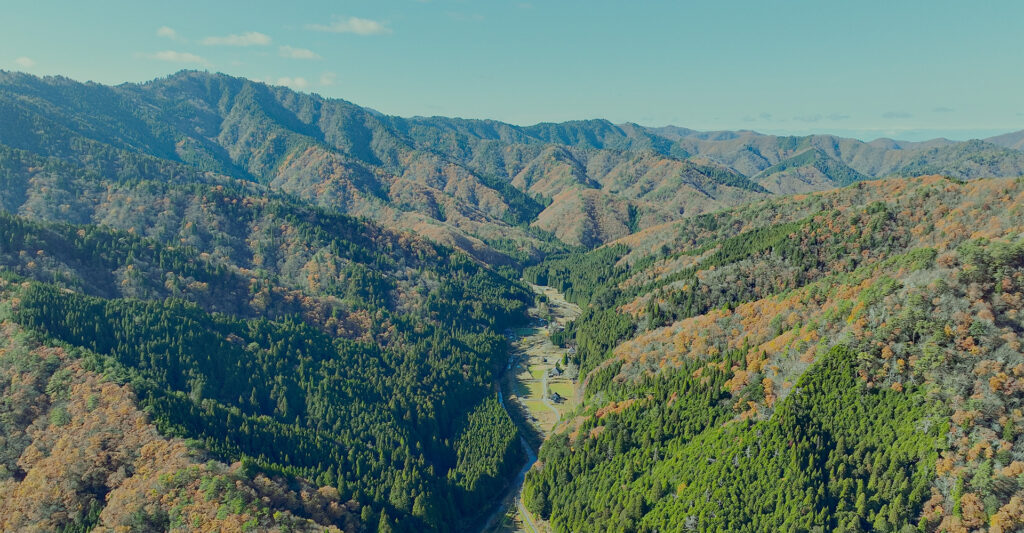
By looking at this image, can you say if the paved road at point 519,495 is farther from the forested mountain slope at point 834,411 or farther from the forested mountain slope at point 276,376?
the forested mountain slope at point 834,411

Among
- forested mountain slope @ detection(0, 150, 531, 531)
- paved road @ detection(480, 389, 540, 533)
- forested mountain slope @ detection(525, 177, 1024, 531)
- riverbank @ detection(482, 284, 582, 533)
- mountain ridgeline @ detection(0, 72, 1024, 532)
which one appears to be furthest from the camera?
riverbank @ detection(482, 284, 582, 533)

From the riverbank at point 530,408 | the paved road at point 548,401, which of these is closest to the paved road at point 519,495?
the riverbank at point 530,408

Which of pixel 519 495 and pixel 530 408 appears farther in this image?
pixel 530 408

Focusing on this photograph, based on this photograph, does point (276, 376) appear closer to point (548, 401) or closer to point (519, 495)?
point (519, 495)

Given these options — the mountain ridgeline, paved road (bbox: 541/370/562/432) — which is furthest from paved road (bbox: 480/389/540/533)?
paved road (bbox: 541/370/562/432)

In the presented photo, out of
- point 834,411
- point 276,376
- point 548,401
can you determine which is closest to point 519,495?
point 548,401

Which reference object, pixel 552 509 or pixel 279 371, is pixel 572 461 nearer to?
pixel 552 509

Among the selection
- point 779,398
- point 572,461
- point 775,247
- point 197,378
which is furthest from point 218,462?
point 775,247

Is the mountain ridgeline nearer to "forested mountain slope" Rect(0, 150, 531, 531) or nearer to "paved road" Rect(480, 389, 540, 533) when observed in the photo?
"forested mountain slope" Rect(0, 150, 531, 531)

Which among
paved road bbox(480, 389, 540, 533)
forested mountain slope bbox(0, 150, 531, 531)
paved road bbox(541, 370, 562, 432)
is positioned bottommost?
paved road bbox(480, 389, 540, 533)
